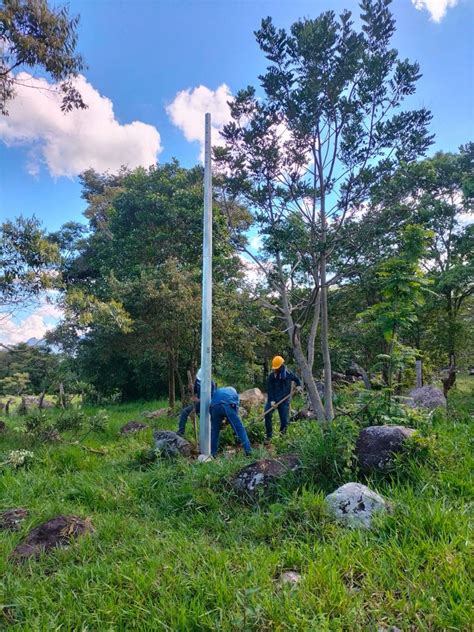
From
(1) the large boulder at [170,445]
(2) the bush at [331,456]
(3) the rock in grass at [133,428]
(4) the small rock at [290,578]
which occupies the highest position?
(2) the bush at [331,456]

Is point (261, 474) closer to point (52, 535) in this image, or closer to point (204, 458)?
point (204, 458)

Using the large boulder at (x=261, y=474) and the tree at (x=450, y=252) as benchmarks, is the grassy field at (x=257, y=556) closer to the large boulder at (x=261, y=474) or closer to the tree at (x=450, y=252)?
the large boulder at (x=261, y=474)

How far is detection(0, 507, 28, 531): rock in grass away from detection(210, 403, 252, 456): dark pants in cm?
257

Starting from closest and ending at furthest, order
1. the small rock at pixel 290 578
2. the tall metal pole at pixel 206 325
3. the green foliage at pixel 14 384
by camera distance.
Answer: the small rock at pixel 290 578 < the tall metal pole at pixel 206 325 < the green foliage at pixel 14 384

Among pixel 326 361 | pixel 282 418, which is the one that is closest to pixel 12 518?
pixel 282 418

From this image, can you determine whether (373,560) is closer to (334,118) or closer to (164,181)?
(334,118)

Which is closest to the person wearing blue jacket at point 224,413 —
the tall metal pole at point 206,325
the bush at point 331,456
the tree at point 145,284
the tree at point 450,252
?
the tall metal pole at point 206,325

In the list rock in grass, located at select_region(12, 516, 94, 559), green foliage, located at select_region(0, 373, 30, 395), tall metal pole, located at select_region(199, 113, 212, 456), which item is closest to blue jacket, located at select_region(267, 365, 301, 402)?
tall metal pole, located at select_region(199, 113, 212, 456)

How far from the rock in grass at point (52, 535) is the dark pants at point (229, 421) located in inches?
91.1

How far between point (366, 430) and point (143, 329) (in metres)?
7.38

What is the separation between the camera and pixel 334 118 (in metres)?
6.67

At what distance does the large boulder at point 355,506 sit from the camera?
2.79 meters

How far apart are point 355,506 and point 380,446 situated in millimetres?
840

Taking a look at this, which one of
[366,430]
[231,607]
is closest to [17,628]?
[231,607]
